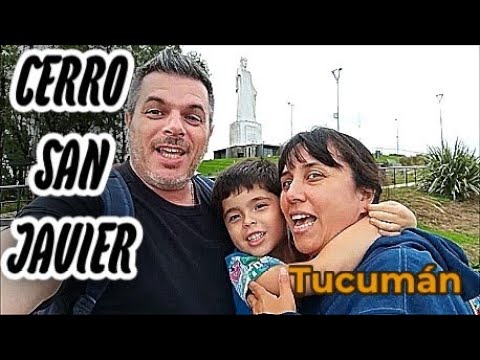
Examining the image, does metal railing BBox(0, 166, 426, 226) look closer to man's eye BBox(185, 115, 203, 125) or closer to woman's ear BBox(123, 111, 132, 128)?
man's eye BBox(185, 115, 203, 125)

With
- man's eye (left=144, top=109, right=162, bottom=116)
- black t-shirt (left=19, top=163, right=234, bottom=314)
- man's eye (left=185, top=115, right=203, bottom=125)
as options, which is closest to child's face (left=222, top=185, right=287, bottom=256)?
black t-shirt (left=19, top=163, right=234, bottom=314)

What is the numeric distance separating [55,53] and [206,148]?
0.94m

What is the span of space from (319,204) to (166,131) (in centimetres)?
88

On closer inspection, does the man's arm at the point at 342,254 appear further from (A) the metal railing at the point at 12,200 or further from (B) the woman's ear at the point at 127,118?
(A) the metal railing at the point at 12,200

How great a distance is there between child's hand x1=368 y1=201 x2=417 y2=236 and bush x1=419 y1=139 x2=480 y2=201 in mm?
285

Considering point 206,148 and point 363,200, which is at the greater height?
point 206,148

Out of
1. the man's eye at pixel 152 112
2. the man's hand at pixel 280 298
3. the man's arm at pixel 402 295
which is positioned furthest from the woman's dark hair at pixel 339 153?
the man's eye at pixel 152 112

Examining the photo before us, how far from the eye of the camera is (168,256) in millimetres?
3135

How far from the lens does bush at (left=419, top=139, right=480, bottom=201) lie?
3418 millimetres

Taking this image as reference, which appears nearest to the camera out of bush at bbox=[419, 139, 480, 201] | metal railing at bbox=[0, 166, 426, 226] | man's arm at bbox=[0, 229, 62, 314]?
man's arm at bbox=[0, 229, 62, 314]

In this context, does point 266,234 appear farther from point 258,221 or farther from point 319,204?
point 319,204

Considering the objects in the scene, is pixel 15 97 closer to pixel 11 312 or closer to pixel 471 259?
pixel 11 312

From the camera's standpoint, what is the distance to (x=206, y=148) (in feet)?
10.6
